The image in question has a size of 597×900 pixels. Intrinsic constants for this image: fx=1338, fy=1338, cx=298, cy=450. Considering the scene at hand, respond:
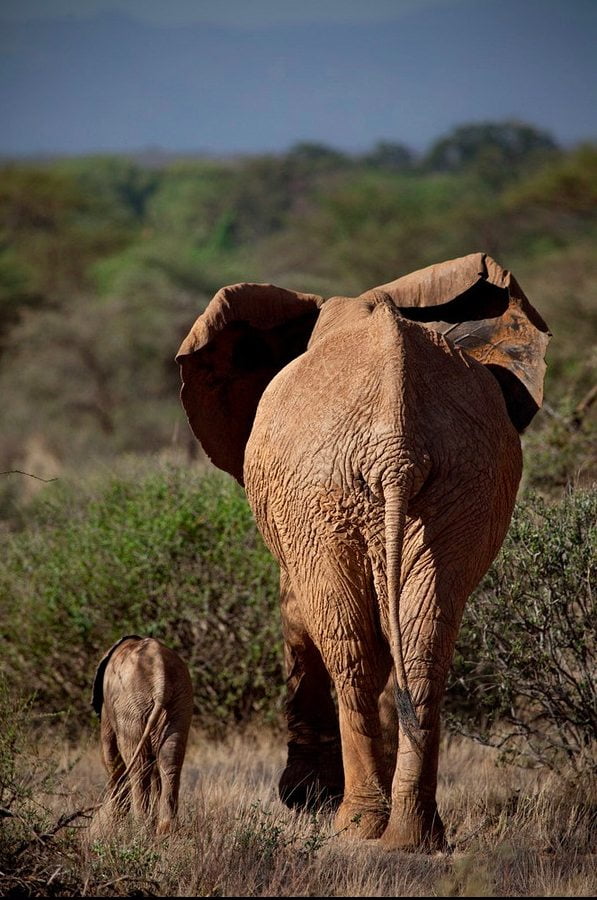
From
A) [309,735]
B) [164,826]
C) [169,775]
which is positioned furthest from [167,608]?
[164,826]

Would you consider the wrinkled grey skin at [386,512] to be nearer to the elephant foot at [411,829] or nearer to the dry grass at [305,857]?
the elephant foot at [411,829]

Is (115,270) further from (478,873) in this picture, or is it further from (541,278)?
(478,873)

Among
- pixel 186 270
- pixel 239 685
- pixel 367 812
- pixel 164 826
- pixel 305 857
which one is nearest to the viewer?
pixel 305 857

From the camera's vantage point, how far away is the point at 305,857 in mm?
4398

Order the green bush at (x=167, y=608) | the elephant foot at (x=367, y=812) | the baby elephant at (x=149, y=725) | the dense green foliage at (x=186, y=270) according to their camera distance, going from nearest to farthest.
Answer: the elephant foot at (x=367, y=812) → the baby elephant at (x=149, y=725) → the green bush at (x=167, y=608) → the dense green foliage at (x=186, y=270)

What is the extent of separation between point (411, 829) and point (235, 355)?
2.23 meters

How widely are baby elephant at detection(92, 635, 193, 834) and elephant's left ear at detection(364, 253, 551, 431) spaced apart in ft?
5.56

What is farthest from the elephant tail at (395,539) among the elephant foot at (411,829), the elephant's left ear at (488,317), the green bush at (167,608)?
the green bush at (167,608)

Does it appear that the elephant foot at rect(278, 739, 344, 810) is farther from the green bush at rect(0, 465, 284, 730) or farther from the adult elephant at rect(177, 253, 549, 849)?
the green bush at rect(0, 465, 284, 730)

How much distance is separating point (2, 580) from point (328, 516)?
386cm

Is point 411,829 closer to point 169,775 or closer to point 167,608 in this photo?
point 169,775

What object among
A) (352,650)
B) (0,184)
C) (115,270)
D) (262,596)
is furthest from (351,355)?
(0,184)

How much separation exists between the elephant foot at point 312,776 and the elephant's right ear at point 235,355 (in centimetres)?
129

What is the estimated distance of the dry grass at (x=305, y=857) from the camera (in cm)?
410
